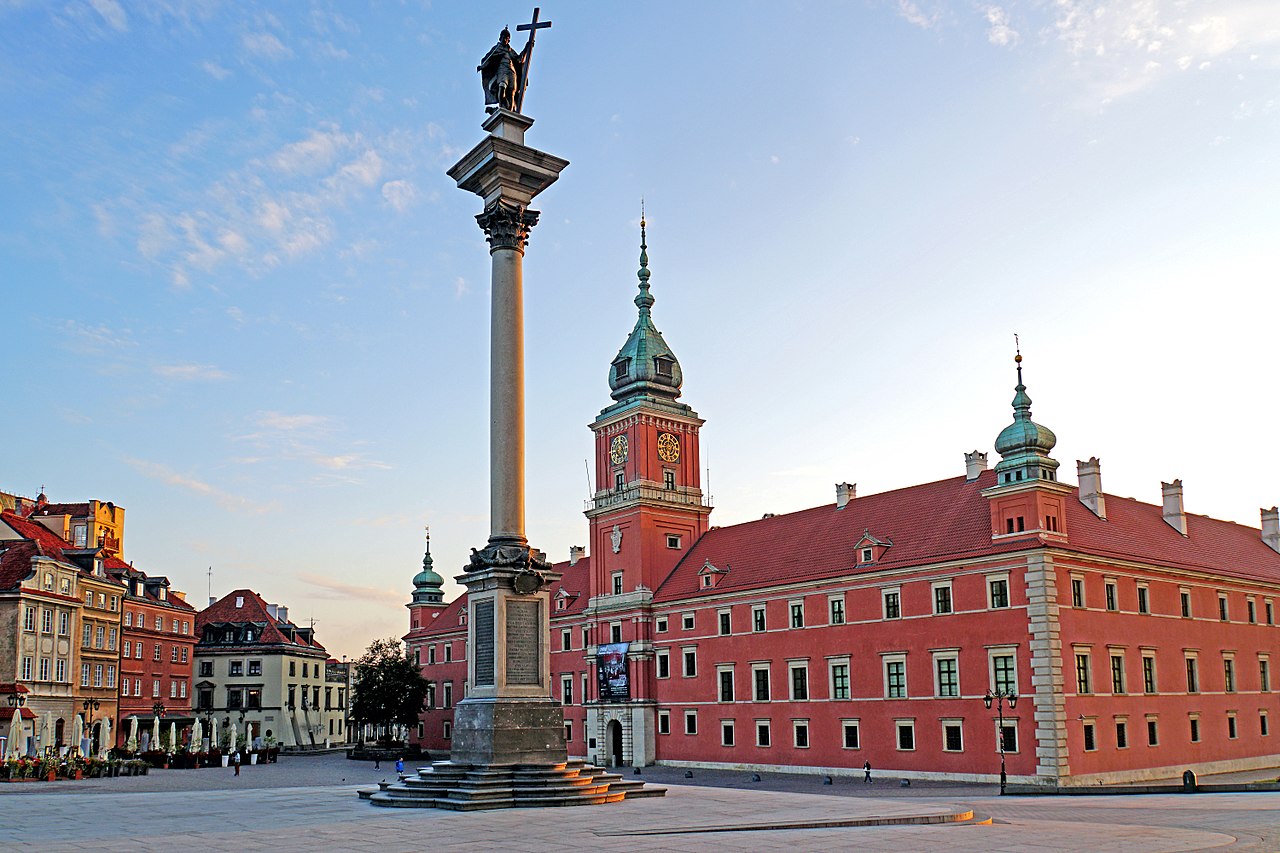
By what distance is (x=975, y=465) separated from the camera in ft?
189

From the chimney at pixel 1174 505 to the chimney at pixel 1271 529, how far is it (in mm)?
9296

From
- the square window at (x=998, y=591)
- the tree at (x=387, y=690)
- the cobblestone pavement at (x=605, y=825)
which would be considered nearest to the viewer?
the cobblestone pavement at (x=605, y=825)

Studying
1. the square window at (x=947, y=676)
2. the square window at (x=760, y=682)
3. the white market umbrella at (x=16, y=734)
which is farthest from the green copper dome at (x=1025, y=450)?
the white market umbrella at (x=16, y=734)

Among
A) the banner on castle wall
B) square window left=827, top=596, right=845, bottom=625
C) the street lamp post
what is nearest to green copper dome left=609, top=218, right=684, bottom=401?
the banner on castle wall

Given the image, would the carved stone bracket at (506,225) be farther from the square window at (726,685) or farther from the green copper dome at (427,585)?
the green copper dome at (427,585)

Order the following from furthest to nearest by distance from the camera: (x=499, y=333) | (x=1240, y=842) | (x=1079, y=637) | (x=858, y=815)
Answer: (x=1079, y=637), (x=499, y=333), (x=858, y=815), (x=1240, y=842)

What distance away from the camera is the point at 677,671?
224 feet

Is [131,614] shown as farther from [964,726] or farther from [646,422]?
[964,726]

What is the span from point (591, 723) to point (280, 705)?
40234 millimetres

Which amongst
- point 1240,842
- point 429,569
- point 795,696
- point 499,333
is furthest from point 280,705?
point 1240,842

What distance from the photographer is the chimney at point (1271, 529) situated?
67125mm

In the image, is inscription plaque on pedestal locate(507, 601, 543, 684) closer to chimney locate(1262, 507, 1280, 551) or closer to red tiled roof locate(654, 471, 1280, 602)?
red tiled roof locate(654, 471, 1280, 602)

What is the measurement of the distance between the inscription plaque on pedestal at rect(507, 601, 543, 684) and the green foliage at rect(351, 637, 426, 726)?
63.7 m

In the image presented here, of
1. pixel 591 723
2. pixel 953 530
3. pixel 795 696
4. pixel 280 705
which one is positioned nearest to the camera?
pixel 953 530
